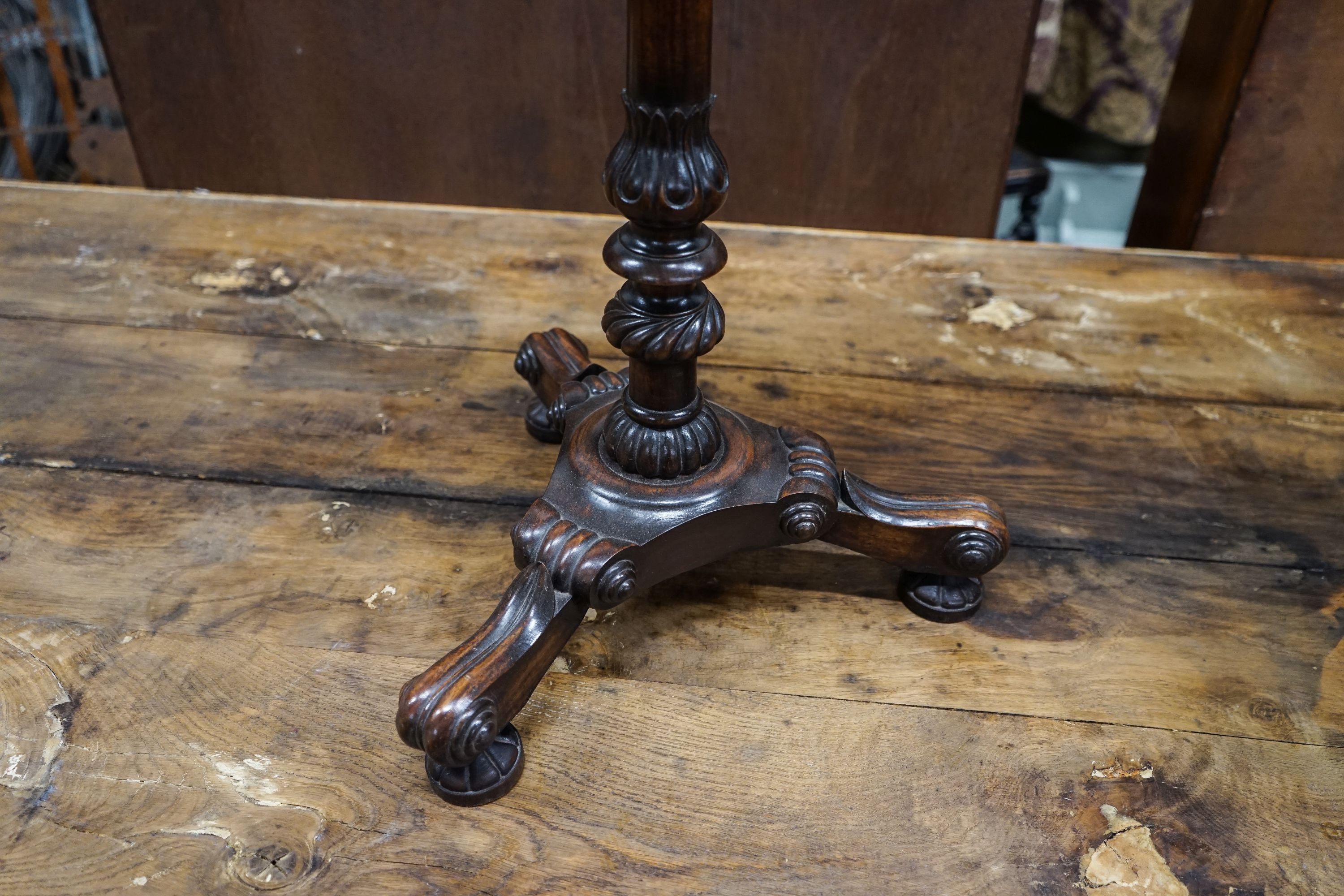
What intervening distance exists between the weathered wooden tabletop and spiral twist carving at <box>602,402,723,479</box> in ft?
0.35

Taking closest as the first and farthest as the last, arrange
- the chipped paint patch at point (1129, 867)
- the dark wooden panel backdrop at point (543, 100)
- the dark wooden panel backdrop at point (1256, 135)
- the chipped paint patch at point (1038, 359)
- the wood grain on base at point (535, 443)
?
1. the chipped paint patch at point (1129, 867)
2. the wood grain on base at point (535, 443)
3. the chipped paint patch at point (1038, 359)
4. the dark wooden panel backdrop at point (1256, 135)
5. the dark wooden panel backdrop at point (543, 100)

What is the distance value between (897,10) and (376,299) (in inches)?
31.0

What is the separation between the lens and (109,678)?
0.67 meters

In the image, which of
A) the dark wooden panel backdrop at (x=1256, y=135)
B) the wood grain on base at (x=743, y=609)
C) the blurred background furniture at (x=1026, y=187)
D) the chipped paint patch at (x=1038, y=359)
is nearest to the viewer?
the wood grain on base at (x=743, y=609)

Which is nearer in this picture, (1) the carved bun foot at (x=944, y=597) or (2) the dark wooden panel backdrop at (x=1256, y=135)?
(1) the carved bun foot at (x=944, y=597)

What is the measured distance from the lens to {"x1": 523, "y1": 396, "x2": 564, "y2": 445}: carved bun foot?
878 millimetres

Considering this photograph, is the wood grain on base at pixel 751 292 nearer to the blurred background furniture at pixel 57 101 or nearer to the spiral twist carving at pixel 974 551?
the spiral twist carving at pixel 974 551

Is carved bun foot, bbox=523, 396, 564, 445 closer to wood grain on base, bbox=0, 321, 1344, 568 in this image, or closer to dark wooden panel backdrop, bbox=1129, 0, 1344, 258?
wood grain on base, bbox=0, 321, 1344, 568

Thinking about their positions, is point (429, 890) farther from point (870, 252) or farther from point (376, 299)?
point (870, 252)

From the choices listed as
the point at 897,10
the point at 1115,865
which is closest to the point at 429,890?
the point at 1115,865

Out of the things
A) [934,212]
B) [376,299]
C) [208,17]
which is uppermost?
[208,17]

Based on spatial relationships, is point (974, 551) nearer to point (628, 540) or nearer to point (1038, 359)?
point (628, 540)

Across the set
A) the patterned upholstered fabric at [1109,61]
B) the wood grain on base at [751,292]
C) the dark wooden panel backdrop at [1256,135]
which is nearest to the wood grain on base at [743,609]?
the wood grain on base at [751,292]

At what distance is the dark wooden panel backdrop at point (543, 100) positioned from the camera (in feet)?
4.59
